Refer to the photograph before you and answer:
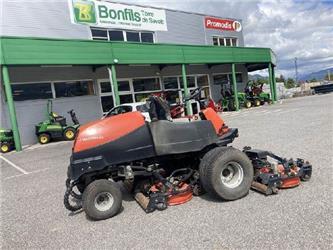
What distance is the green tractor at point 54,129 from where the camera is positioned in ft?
45.5

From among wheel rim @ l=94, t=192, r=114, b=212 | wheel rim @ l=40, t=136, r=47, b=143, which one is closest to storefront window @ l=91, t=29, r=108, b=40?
wheel rim @ l=40, t=136, r=47, b=143

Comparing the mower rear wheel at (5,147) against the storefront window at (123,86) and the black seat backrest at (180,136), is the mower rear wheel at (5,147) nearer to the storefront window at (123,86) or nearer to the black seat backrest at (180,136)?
the storefront window at (123,86)

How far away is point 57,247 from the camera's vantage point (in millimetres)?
3699

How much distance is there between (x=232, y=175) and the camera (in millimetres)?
4652

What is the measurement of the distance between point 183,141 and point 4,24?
13.1 metres

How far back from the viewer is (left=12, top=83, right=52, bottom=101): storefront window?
46.6ft

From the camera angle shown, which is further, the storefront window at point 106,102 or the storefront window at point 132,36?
the storefront window at point 132,36

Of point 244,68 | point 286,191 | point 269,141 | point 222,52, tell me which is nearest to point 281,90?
point 244,68

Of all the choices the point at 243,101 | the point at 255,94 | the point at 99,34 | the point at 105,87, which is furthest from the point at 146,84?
the point at 255,94

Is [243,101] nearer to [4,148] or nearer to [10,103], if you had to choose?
[10,103]

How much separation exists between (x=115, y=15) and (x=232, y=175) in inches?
610

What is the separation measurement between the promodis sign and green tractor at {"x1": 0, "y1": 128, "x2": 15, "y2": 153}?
1595 cm

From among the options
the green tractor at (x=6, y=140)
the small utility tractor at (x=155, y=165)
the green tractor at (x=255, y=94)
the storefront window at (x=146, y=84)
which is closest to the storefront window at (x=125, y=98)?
the storefront window at (x=146, y=84)

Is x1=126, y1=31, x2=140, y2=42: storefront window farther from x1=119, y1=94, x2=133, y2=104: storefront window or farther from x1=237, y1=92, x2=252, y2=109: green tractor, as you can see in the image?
x1=237, y1=92, x2=252, y2=109: green tractor
